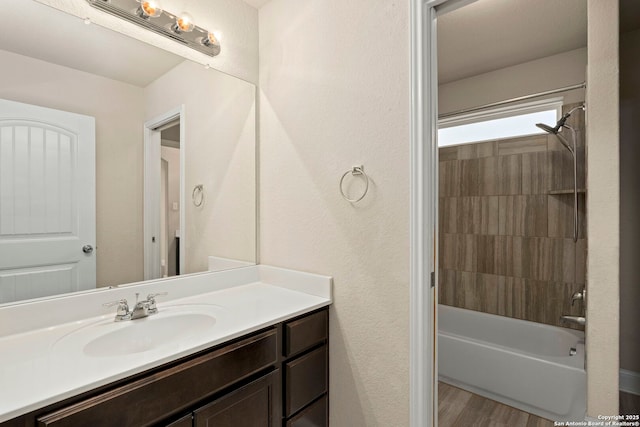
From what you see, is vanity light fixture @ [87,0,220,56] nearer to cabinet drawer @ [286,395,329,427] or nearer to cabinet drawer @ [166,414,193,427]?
cabinet drawer @ [166,414,193,427]

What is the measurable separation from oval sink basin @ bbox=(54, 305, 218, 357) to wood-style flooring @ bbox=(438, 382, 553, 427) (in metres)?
1.55

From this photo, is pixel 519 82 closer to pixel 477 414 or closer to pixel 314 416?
pixel 477 414

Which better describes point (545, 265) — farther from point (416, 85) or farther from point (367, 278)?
point (416, 85)

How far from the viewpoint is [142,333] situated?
124 centimetres

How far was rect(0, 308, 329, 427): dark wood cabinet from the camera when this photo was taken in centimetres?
81

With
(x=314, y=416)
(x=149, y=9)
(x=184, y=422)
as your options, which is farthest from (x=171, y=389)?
(x=149, y=9)

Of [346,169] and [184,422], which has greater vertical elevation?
[346,169]

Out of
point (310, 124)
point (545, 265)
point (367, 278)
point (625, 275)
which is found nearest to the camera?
point (367, 278)

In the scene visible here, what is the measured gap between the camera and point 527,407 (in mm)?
1940

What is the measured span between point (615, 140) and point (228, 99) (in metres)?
1.93

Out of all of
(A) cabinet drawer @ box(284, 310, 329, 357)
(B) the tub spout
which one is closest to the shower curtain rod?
(B) the tub spout

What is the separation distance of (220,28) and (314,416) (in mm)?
2006

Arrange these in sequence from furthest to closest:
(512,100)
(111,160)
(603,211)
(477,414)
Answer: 1. (512,100)
2. (477,414)
3. (603,211)
4. (111,160)

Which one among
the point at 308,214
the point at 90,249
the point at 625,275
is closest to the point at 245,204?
the point at 308,214
